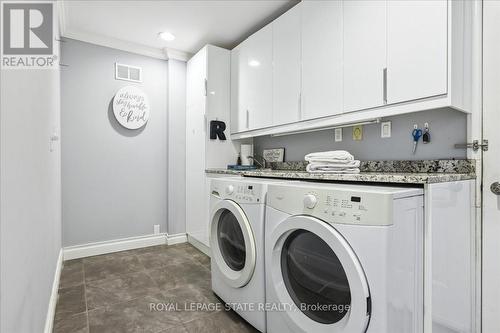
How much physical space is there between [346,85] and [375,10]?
1.45ft

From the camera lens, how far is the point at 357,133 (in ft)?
6.56

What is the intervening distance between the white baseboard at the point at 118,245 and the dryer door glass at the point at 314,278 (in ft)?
7.28

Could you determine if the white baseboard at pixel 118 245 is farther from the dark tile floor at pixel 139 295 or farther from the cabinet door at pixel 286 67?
the cabinet door at pixel 286 67

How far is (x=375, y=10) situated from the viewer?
1575mm

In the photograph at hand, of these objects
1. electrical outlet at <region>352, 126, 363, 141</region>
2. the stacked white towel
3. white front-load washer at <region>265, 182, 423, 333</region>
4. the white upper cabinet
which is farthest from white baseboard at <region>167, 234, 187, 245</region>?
electrical outlet at <region>352, 126, 363, 141</region>

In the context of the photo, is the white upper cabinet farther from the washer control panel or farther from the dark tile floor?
the dark tile floor

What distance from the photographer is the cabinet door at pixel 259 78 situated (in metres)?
2.43

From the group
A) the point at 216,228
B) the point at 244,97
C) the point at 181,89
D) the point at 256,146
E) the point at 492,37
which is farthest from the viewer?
the point at 181,89

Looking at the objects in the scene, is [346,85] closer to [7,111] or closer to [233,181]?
[233,181]

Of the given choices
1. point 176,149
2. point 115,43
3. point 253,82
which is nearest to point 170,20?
point 115,43

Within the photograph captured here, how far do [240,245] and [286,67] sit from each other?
148cm

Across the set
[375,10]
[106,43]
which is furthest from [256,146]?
[106,43]

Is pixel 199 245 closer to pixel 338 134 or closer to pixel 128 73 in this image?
pixel 338 134

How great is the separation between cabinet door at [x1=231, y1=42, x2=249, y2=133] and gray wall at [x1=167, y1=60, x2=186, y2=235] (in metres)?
0.76
